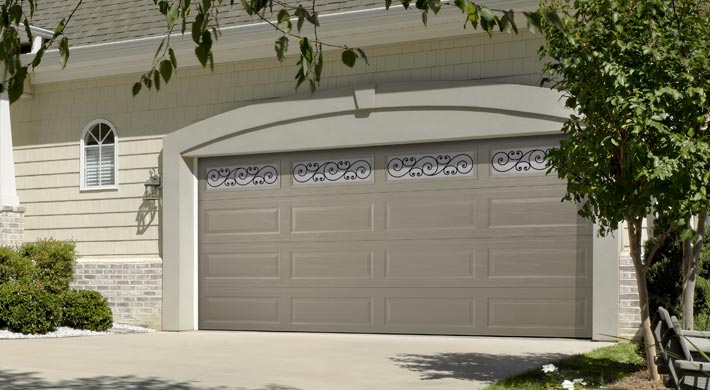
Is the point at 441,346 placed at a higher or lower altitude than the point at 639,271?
lower

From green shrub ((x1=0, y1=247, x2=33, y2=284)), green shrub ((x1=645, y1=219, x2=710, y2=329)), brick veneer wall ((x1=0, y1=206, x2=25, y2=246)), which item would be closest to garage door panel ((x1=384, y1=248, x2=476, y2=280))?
green shrub ((x1=645, y1=219, x2=710, y2=329))

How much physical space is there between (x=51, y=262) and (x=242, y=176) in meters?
3.57

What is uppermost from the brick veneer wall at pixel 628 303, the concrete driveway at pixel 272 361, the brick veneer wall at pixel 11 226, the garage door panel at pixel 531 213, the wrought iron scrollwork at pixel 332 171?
the wrought iron scrollwork at pixel 332 171

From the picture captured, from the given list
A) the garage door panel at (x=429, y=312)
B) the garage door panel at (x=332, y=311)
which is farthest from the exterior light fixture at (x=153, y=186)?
the garage door panel at (x=429, y=312)

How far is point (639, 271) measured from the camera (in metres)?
8.88

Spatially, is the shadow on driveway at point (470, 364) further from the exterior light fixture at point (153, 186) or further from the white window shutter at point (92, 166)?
the white window shutter at point (92, 166)

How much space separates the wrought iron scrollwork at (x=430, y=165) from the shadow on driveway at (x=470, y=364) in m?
3.40

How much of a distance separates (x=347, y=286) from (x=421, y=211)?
63.6 inches

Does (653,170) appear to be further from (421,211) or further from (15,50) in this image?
(421,211)

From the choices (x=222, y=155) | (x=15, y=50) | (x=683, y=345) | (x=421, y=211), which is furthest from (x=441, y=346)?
(x=15, y=50)

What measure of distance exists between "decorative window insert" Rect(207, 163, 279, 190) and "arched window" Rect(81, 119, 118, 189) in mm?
1881

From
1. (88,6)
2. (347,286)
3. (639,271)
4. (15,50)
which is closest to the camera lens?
(15,50)

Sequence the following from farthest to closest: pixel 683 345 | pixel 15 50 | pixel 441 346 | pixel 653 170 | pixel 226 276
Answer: pixel 226 276 → pixel 441 346 → pixel 653 170 → pixel 683 345 → pixel 15 50

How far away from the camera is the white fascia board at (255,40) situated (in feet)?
46.0
